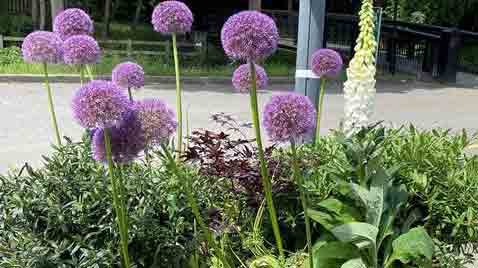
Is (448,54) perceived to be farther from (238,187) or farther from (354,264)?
(354,264)

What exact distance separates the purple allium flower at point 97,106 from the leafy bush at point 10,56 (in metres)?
13.3

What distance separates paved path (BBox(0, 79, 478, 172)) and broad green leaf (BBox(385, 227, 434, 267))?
5.53 metres

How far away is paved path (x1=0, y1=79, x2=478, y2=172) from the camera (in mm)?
8859

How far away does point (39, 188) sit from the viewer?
311cm

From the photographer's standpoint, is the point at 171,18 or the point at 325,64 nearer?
the point at 171,18

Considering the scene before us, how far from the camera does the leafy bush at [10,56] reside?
1484cm

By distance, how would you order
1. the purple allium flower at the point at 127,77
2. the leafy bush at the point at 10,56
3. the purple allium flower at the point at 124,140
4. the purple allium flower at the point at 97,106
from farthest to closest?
the leafy bush at the point at 10,56, the purple allium flower at the point at 127,77, the purple allium flower at the point at 124,140, the purple allium flower at the point at 97,106

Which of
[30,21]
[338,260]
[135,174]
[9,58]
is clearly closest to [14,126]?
[9,58]

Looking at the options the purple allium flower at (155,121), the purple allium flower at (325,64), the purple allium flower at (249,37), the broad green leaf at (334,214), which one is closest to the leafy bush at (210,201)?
the broad green leaf at (334,214)

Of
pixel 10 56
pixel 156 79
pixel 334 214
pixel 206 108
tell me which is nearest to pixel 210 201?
pixel 334 214

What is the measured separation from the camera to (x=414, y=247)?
300 centimetres

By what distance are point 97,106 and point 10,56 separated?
13851mm

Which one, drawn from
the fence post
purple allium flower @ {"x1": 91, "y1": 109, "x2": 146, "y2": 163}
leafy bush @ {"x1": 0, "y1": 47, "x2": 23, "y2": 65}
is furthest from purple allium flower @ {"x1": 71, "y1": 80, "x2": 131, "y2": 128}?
the fence post

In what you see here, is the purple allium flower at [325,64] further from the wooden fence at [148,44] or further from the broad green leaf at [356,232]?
the wooden fence at [148,44]
